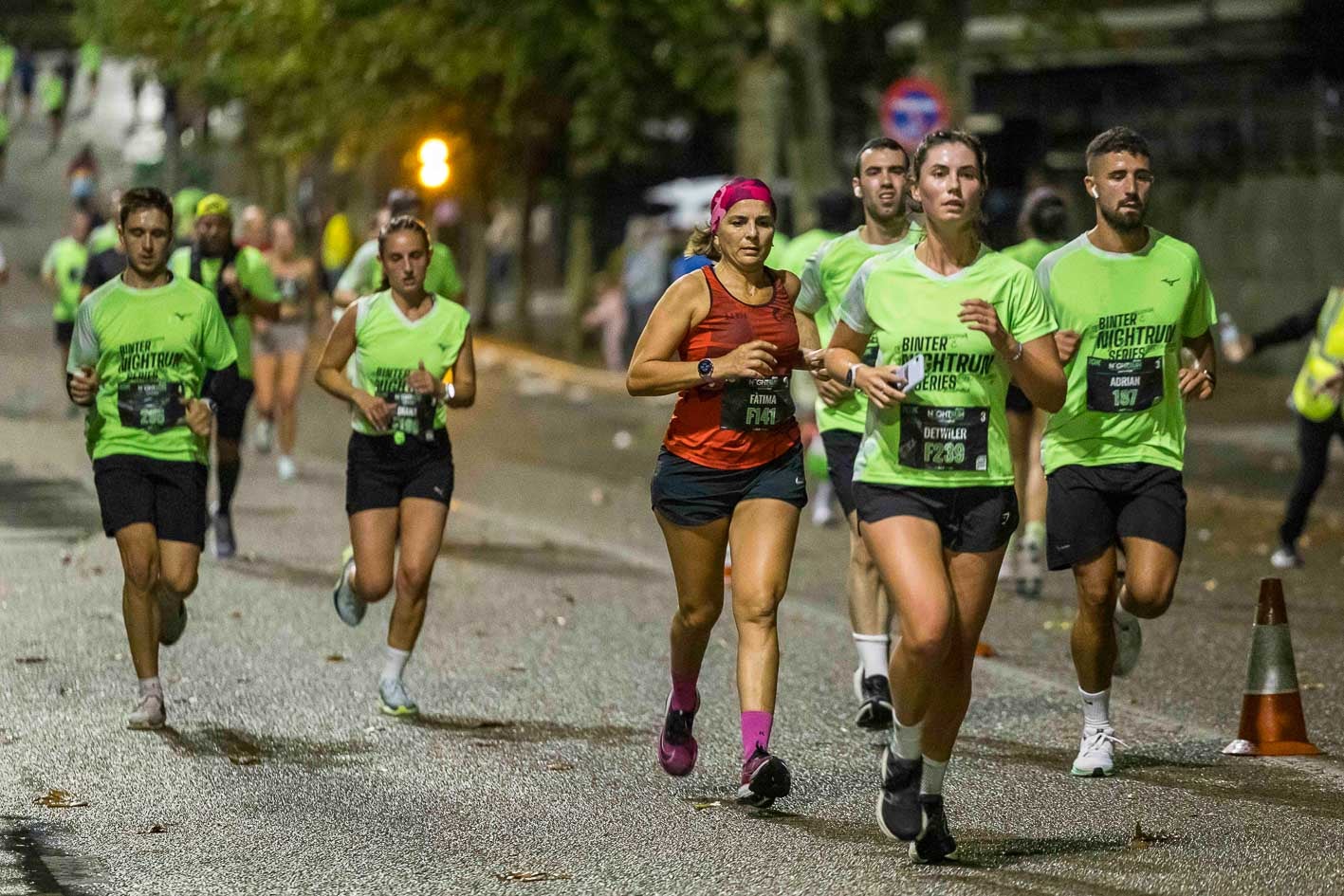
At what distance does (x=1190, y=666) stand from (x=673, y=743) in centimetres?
342

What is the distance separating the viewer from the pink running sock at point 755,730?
7.51 metres

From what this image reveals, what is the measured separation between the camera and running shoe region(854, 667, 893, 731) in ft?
29.5

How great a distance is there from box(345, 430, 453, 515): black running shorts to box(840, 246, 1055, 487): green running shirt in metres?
2.70

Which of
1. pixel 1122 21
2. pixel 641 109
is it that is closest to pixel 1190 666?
pixel 641 109

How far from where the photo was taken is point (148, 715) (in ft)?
29.1

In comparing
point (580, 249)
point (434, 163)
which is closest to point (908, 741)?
point (434, 163)

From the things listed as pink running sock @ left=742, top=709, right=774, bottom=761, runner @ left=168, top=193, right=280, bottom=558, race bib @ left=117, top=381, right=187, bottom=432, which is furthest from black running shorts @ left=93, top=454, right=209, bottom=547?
runner @ left=168, top=193, right=280, bottom=558

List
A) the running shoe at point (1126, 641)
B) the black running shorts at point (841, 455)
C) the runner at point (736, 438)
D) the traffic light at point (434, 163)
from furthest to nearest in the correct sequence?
the traffic light at point (434, 163) < the black running shorts at point (841, 455) < the running shoe at point (1126, 641) < the runner at point (736, 438)

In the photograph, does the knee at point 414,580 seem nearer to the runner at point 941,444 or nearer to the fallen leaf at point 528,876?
the fallen leaf at point 528,876

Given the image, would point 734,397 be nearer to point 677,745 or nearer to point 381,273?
point 677,745

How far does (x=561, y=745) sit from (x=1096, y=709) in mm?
1800

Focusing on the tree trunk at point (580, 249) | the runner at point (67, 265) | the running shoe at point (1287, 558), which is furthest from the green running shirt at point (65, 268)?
the tree trunk at point (580, 249)

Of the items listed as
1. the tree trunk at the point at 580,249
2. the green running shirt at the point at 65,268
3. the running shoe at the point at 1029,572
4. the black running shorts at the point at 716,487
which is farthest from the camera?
the tree trunk at the point at 580,249

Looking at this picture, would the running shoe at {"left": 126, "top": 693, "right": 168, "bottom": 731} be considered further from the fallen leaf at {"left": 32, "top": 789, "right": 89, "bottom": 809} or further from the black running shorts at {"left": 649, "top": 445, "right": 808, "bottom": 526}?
the black running shorts at {"left": 649, "top": 445, "right": 808, "bottom": 526}
